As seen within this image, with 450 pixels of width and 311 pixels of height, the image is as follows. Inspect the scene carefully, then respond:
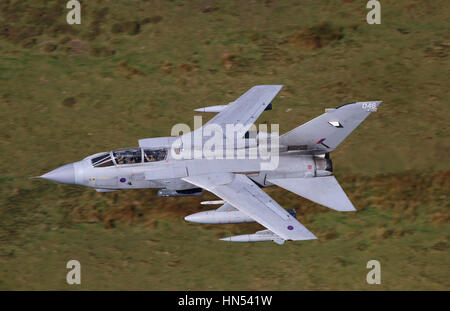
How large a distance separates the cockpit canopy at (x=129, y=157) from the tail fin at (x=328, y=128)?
16.5ft

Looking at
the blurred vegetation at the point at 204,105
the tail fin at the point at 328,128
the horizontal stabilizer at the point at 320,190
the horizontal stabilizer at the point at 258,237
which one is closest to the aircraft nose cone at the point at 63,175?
the blurred vegetation at the point at 204,105

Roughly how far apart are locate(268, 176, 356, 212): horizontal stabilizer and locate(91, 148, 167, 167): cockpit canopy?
4635mm

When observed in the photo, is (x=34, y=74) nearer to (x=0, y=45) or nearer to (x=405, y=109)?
(x=0, y=45)

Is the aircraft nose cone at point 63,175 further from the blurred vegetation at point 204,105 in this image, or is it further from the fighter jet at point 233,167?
the blurred vegetation at point 204,105

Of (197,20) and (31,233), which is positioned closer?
(31,233)

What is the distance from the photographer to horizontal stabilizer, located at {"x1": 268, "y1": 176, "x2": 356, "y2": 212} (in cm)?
2322

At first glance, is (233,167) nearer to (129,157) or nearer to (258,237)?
(258,237)

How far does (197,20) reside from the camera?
1464 inches

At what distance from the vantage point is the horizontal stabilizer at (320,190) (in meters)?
23.2

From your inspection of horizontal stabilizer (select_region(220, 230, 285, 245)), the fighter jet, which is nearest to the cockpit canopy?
the fighter jet

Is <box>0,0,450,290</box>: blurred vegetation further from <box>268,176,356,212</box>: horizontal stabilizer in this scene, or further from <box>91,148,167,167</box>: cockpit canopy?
<box>91,148,167,167</box>: cockpit canopy

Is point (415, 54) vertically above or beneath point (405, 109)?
above

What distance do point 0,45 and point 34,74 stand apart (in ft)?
13.1

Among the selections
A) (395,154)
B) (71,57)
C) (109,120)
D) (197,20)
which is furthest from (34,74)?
(395,154)
